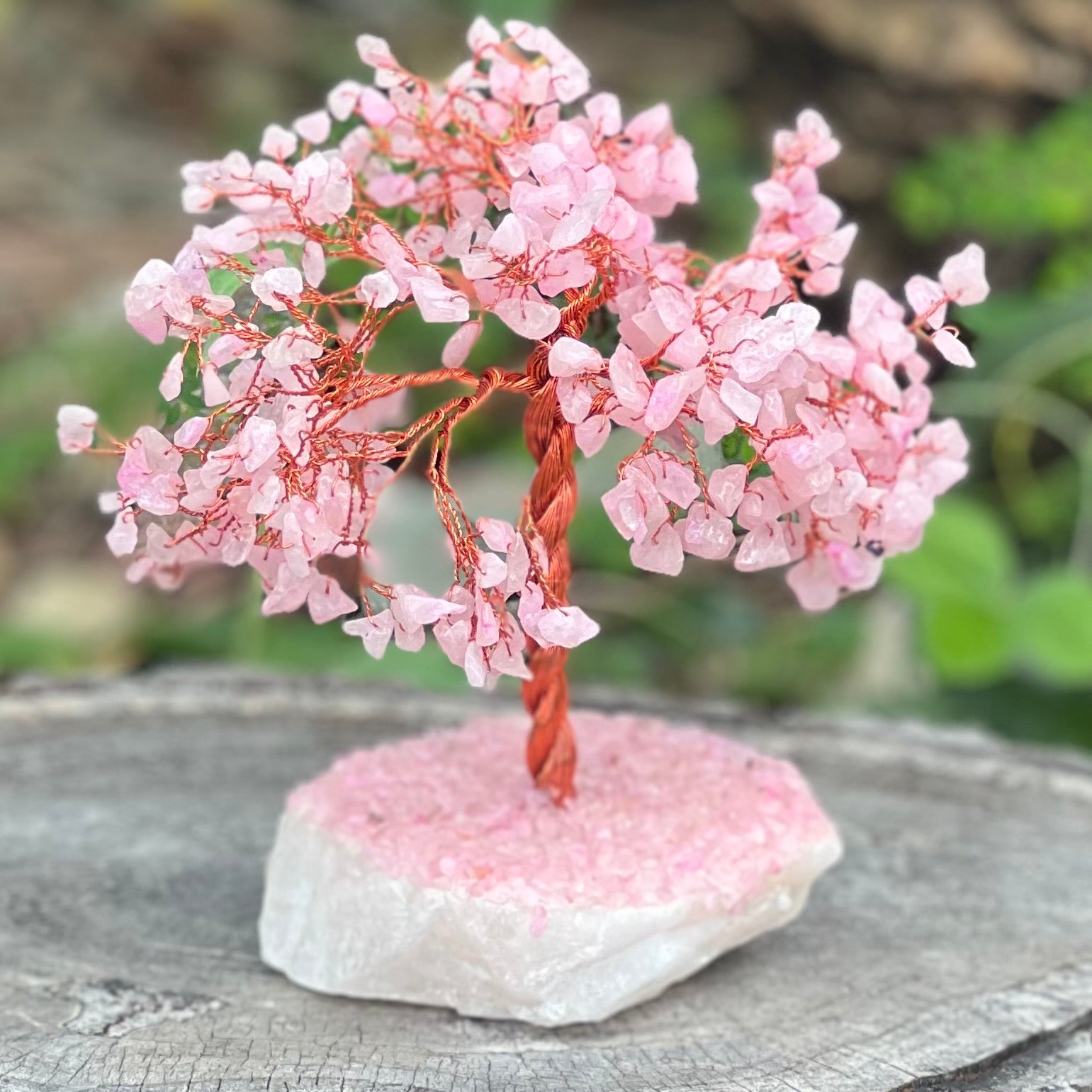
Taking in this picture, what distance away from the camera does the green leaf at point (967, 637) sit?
6.16 feet

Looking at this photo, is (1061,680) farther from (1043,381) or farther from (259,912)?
(259,912)

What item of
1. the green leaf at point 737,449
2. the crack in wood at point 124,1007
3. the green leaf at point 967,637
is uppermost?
the green leaf at point 737,449

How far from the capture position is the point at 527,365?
1.02 metres

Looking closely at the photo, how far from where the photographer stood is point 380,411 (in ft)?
3.72

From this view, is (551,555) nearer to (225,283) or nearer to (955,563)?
(225,283)

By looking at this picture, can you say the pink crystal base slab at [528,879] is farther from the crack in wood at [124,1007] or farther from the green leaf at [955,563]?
the green leaf at [955,563]

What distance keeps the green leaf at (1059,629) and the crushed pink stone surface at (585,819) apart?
0.75 m

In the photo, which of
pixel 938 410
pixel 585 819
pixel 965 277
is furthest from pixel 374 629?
pixel 938 410

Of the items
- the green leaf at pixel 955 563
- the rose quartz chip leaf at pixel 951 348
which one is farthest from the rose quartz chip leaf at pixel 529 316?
the green leaf at pixel 955 563

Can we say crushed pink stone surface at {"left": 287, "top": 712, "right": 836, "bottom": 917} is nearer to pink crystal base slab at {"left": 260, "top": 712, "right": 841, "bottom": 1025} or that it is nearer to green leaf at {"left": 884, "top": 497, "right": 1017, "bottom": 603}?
pink crystal base slab at {"left": 260, "top": 712, "right": 841, "bottom": 1025}

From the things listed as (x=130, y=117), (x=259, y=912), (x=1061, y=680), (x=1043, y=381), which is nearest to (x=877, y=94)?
(x=1043, y=381)

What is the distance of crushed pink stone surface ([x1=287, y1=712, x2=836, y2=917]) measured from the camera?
104 cm

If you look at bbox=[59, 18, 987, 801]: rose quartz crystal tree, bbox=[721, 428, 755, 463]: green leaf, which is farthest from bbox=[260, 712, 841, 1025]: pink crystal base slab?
bbox=[721, 428, 755, 463]: green leaf

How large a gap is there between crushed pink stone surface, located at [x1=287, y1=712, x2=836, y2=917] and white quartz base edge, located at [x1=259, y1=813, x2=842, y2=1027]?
0.04ft
